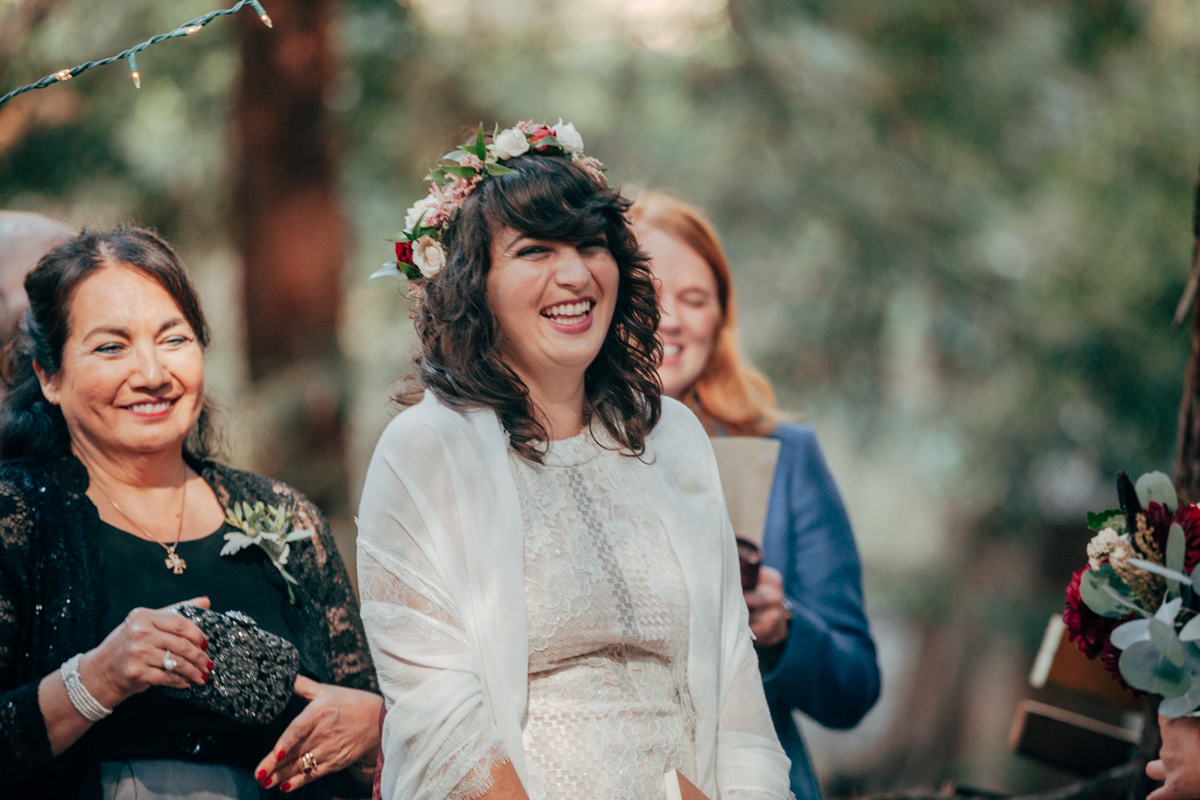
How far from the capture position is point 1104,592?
6.81ft

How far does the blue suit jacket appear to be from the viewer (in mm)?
2840

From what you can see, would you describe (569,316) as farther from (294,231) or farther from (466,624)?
(294,231)

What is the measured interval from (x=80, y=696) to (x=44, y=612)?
0.26 metres

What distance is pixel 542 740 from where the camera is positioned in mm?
1978

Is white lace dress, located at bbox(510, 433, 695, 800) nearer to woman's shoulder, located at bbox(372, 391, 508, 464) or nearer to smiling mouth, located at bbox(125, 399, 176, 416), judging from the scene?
woman's shoulder, located at bbox(372, 391, 508, 464)

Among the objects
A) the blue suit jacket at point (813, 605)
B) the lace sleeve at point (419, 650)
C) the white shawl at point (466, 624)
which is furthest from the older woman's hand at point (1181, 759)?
the lace sleeve at point (419, 650)

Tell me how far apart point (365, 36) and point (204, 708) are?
510 cm

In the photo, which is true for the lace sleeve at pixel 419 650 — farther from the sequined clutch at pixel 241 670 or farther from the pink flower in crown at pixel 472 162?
the pink flower in crown at pixel 472 162

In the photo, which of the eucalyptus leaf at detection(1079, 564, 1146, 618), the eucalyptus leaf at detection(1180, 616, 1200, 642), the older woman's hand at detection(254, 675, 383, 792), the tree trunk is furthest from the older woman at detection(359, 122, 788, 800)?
the tree trunk

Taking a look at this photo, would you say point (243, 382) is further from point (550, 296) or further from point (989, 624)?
point (989, 624)

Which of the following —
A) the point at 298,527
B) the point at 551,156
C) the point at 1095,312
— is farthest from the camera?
the point at 1095,312

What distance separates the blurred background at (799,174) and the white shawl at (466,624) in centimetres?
419

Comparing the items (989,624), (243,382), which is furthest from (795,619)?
(989,624)

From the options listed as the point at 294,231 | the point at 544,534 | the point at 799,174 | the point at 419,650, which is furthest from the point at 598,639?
the point at 799,174
